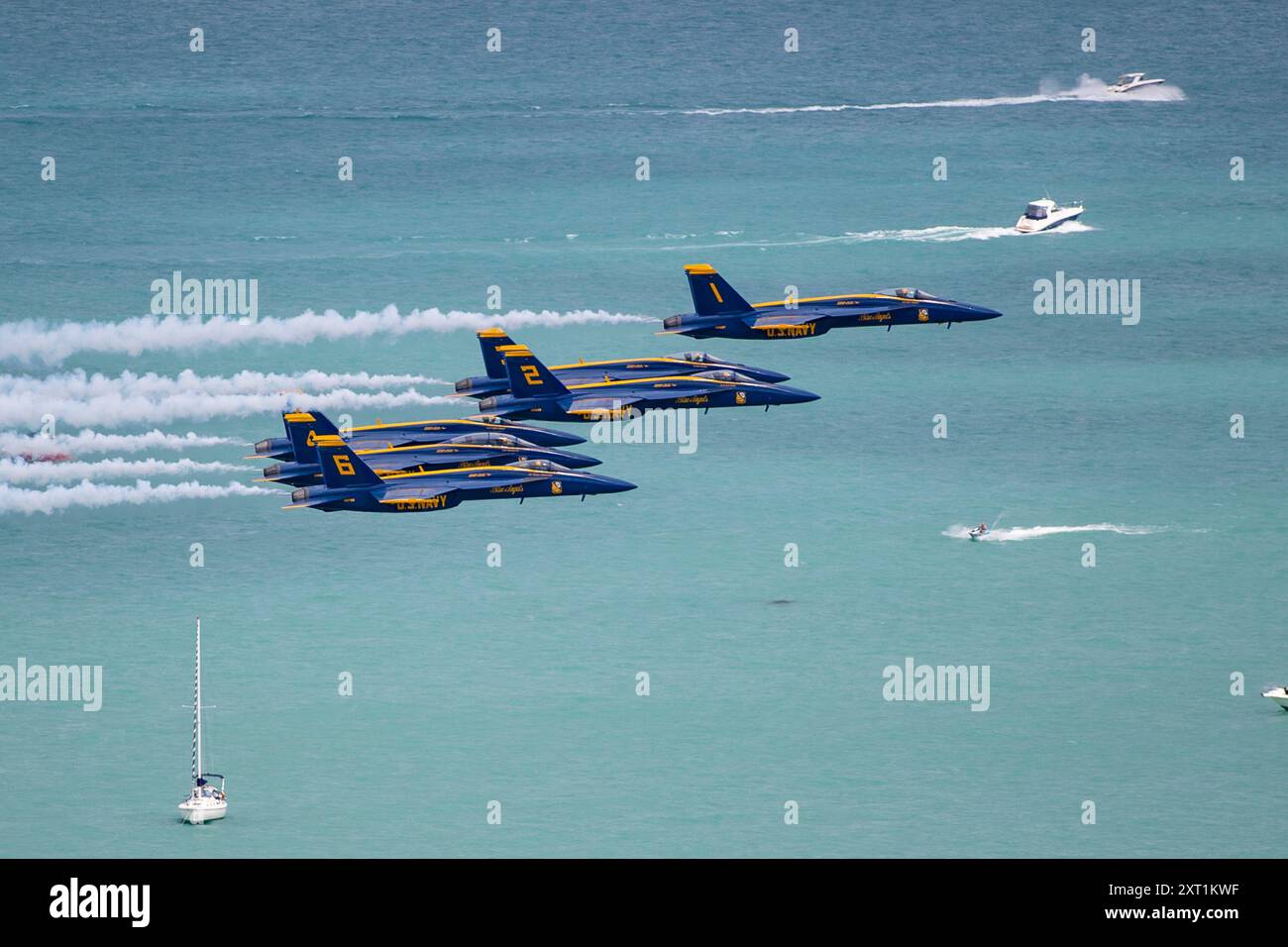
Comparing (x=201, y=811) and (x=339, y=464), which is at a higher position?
Result: (x=339, y=464)

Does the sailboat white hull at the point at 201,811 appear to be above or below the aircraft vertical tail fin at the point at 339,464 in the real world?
below

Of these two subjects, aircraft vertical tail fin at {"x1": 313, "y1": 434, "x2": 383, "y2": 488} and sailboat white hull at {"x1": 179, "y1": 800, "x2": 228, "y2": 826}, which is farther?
aircraft vertical tail fin at {"x1": 313, "y1": 434, "x2": 383, "y2": 488}

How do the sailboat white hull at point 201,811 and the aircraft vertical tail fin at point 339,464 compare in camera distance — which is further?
the aircraft vertical tail fin at point 339,464

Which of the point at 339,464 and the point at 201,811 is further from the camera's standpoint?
the point at 339,464

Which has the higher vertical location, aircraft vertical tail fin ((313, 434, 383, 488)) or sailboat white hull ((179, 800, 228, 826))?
aircraft vertical tail fin ((313, 434, 383, 488))
